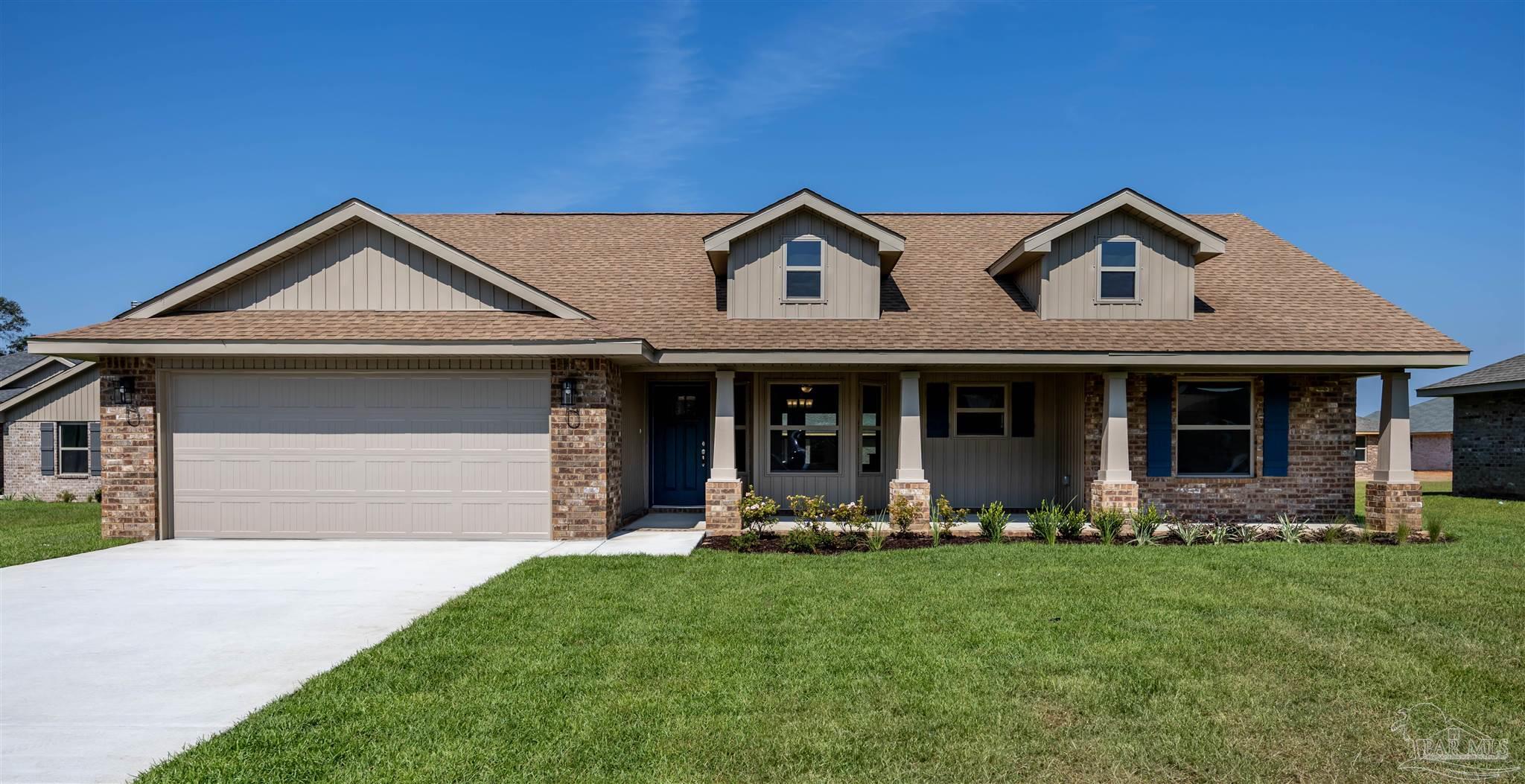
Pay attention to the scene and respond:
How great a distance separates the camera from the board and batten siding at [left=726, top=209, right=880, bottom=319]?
41.7 feet

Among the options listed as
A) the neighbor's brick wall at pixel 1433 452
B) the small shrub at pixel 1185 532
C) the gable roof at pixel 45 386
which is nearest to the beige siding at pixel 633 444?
the small shrub at pixel 1185 532

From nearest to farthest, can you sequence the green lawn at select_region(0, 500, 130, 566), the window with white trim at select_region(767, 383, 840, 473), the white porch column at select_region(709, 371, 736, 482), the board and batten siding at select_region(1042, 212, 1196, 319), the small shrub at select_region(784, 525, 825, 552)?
the green lawn at select_region(0, 500, 130, 566), the small shrub at select_region(784, 525, 825, 552), the white porch column at select_region(709, 371, 736, 482), the board and batten siding at select_region(1042, 212, 1196, 319), the window with white trim at select_region(767, 383, 840, 473)

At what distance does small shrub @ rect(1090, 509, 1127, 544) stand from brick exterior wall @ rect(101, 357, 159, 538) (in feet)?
43.0

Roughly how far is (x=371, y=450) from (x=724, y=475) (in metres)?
4.99

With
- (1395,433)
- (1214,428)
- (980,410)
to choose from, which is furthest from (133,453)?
(1395,433)

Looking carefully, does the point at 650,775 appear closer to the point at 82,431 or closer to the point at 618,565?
the point at 618,565

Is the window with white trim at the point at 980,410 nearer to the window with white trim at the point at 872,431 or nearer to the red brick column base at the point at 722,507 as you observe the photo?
the window with white trim at the point at 872,431

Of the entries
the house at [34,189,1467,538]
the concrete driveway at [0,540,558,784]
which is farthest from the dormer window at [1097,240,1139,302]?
the concrete driveway at [0,540,558,784]

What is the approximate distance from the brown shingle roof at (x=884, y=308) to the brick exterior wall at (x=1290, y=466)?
1128mm

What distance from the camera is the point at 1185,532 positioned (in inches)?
429

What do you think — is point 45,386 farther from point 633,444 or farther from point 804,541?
point 804,541

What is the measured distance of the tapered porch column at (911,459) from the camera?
11781 mm

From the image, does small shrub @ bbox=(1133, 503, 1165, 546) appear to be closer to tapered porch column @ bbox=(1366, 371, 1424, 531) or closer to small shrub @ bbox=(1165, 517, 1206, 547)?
small shrub @ bbox=(1165, 517, 1206, 547)

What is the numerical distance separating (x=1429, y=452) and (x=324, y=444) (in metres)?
43.0
